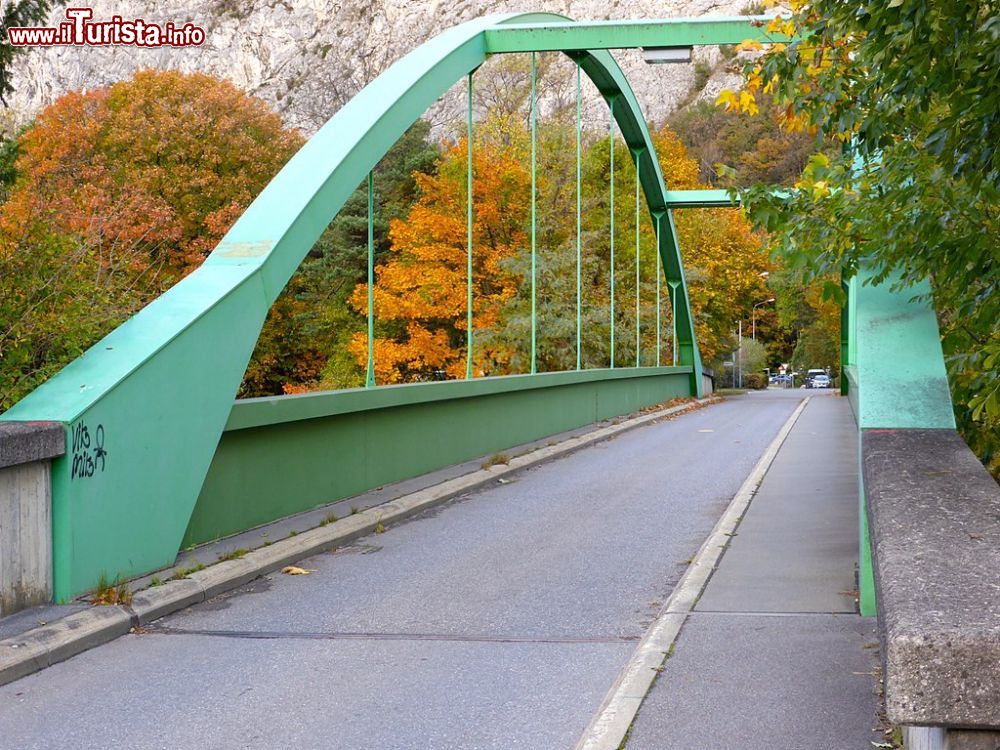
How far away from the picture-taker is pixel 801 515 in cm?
1020

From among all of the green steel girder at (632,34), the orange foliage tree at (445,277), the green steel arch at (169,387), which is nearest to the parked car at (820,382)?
the orange foliage tree at (445,277)

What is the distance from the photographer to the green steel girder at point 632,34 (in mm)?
16562

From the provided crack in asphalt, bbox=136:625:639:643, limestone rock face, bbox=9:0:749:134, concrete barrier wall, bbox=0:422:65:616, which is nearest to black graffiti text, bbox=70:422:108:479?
concrete barrier wall, bbox=0:422:65:616

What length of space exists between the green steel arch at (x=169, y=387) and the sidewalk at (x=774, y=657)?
129 inches

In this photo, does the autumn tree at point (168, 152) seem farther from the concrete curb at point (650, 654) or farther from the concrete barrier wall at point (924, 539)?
the concrete barrier wall at point (924, 539)

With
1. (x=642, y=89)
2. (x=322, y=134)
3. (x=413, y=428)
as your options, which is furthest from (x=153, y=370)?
(x=642, y=89)

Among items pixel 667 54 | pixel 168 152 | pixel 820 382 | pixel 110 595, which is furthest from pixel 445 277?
pixel 820 382

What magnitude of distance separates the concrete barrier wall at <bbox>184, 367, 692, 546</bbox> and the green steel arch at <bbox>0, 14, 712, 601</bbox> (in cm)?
52

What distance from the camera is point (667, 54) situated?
55.3 ft

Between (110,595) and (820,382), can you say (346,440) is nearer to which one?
(110,595)

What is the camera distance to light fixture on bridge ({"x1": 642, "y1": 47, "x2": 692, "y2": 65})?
1656cm

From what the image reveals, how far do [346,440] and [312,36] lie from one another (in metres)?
116

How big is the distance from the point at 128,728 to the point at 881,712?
2.95 m

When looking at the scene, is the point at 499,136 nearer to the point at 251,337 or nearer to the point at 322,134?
the point at 322,134
